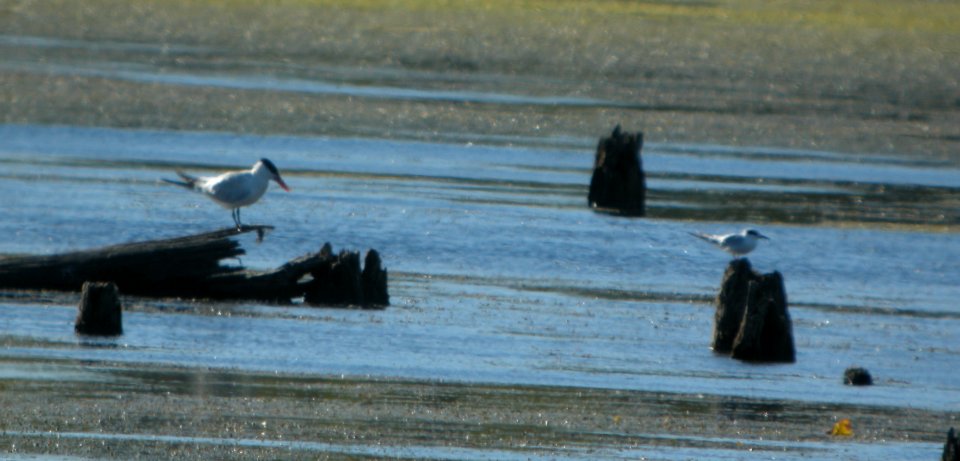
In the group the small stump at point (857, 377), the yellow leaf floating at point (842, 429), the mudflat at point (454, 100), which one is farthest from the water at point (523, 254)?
the yellow leaf floating at point (842, 429)

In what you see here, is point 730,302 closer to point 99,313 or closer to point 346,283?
point 346,283

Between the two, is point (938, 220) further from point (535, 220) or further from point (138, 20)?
point (138, 20)

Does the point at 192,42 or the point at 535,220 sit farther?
the point at 192,42

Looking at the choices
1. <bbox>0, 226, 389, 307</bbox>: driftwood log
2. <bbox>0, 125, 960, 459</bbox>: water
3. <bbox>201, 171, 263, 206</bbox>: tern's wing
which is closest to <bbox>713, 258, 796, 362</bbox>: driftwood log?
<bbox>0, 125, 960, 459</bbox>: water

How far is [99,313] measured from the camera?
1089 centimetres

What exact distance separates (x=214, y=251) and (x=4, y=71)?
713 inches

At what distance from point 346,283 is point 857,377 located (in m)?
3.50

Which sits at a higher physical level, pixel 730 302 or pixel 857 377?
pixel 730 302

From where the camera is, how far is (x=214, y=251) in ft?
39.9

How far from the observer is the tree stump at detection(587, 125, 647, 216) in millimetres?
18547

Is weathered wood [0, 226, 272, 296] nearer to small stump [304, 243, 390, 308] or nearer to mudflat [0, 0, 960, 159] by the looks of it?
small stump [304, 243, 390, 308]

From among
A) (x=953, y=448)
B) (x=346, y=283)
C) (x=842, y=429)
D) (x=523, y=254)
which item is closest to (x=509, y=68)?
(x=523, y=254)

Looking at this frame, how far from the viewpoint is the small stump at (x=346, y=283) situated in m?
12.5

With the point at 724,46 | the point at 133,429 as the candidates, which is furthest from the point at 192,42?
the point at 133,429
